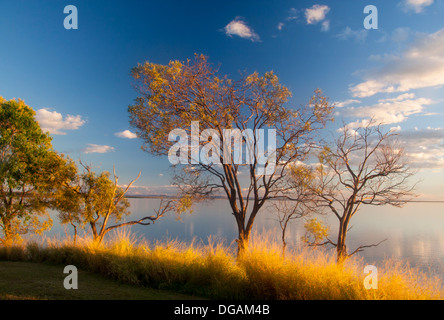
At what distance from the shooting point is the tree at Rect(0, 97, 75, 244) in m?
16.5

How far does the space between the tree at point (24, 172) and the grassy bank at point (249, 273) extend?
924 cm

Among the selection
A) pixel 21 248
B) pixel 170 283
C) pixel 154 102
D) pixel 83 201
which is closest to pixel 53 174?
pixel 83 201

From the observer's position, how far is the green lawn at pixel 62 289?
5.71 meters

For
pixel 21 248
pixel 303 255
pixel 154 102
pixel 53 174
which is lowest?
pixel 21 248

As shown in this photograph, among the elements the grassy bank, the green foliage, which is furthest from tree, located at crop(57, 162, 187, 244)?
the grassy bank

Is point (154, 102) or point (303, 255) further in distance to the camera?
point (154, 102)

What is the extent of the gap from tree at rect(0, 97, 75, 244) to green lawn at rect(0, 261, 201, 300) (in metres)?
9.98

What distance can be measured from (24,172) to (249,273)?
15.8 m

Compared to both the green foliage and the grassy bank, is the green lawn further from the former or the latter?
the green foliage

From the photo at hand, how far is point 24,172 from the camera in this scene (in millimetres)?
16750

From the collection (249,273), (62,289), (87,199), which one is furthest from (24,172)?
(249,273)
